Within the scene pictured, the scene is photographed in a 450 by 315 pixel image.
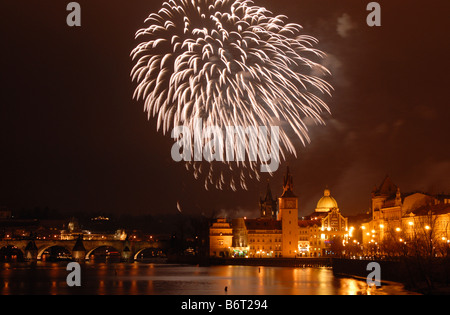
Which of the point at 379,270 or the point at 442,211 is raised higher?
the point at 442,211

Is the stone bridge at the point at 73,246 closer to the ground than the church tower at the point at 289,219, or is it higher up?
closer to the ground

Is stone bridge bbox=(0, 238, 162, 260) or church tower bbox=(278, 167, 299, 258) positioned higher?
church tower bbox=(278, 167, 299, 258)

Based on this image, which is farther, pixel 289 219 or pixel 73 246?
pixel 73 246

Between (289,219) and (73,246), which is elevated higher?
(289,219)

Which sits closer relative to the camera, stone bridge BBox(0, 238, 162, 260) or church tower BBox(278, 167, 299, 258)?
church tower BBox(278, 167, 299, 258)

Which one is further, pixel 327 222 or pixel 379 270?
pixel 327 222

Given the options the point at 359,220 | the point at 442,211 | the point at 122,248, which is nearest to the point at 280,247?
the point at 359,220

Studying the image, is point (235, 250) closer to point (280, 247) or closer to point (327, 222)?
point (280, 247)
